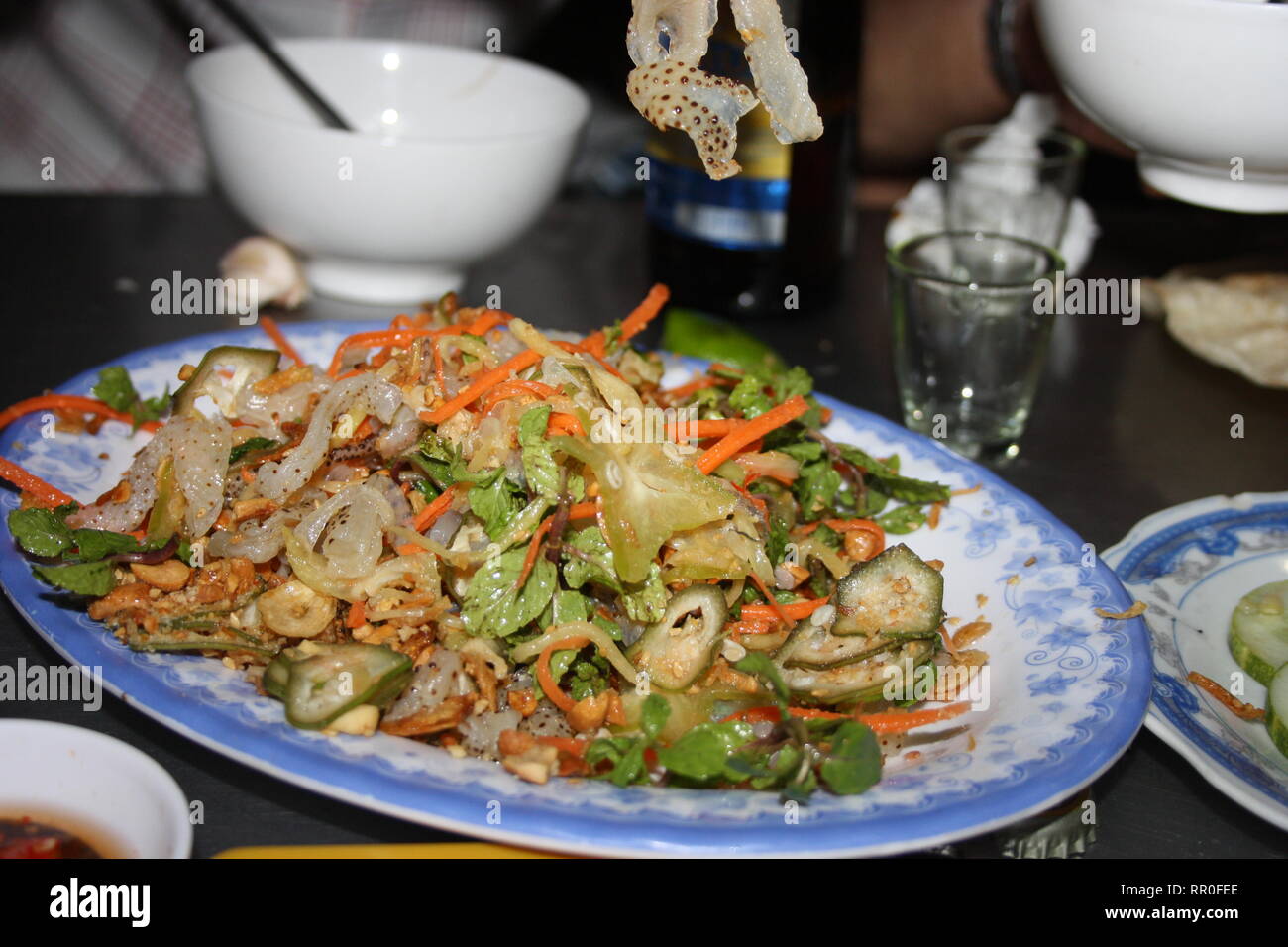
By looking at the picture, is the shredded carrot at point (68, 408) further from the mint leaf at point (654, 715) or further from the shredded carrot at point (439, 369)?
the mint leaf at point (654, 715)

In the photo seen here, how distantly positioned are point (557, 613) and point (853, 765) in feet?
1.15

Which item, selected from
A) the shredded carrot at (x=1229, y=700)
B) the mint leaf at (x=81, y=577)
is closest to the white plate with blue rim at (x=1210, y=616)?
the shredded carrot at (x=1229, y=700)

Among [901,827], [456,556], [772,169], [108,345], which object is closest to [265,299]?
[108,345]

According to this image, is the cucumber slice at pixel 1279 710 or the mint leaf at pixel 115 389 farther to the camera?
the mint leaf at pixel 115 389

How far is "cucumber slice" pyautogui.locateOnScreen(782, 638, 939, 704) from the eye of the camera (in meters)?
1.16

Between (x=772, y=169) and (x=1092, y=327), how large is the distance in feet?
2.77

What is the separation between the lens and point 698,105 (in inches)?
43.7

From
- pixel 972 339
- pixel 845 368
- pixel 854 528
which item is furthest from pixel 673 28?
pixel 845 368

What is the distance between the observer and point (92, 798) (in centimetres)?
98

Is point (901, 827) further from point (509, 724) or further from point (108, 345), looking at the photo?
point (108, 345)

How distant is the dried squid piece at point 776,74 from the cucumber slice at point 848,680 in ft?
1.73

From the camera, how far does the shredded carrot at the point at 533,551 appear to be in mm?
1160

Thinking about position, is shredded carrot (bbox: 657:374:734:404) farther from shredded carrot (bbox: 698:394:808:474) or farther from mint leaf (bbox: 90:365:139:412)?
mint leaf (bbox: 90:365:139:412)

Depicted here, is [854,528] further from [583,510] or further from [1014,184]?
[1014,184]
